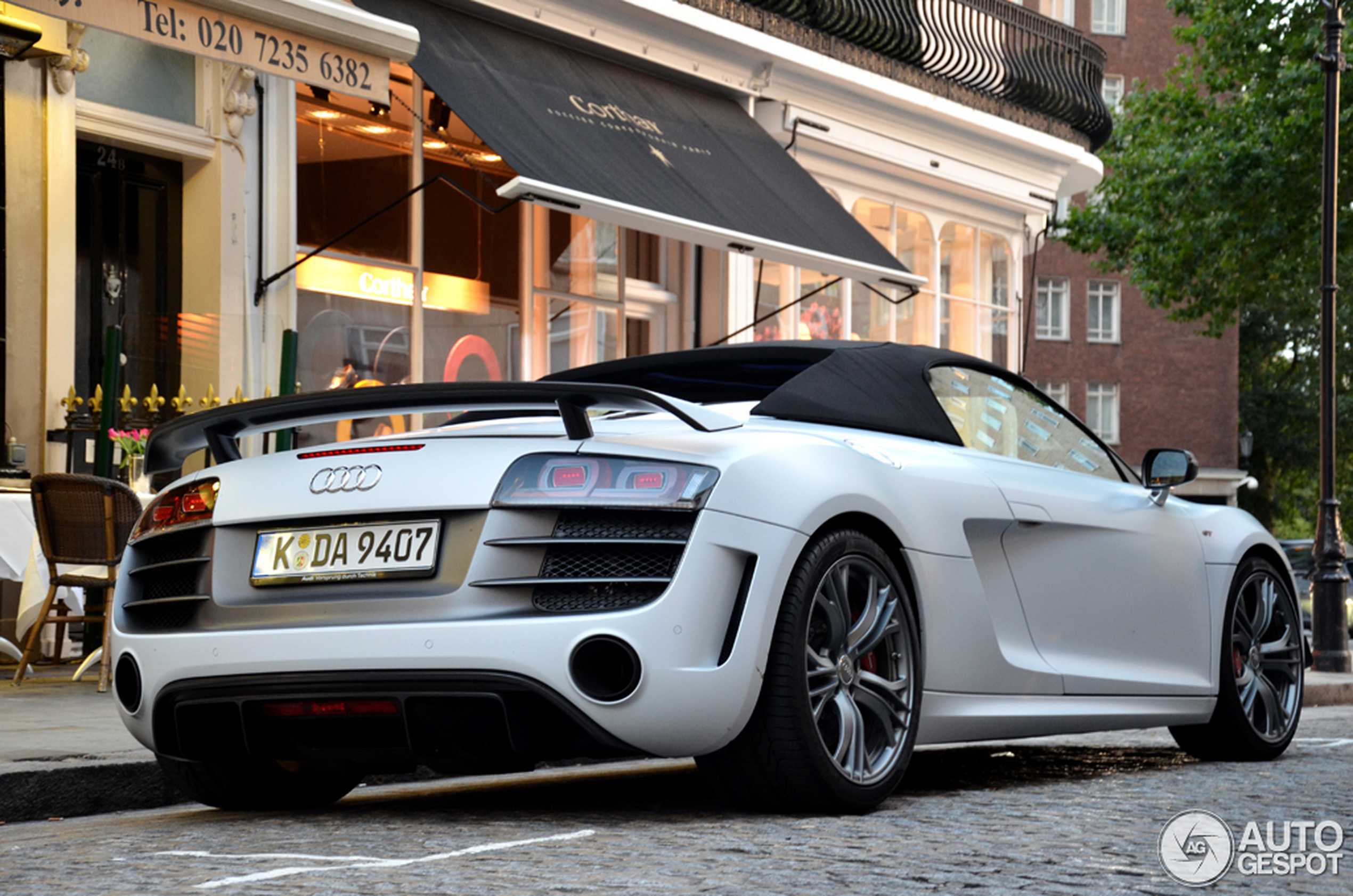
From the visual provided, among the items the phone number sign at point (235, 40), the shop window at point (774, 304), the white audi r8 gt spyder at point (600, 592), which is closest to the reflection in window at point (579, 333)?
the shop window at point (774, 304)

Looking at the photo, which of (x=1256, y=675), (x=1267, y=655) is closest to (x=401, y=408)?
(x=1256, y=675)

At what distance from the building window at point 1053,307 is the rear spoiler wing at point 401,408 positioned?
51.4 meters

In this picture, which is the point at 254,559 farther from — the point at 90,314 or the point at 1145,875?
the point at 90,314

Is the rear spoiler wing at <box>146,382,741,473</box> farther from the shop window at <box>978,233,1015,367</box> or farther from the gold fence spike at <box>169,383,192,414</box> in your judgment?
the shop window at <box>978,233,1015,367</box>

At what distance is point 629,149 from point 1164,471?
7.10 m

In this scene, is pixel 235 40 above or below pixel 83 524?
above

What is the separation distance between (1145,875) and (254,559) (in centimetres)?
225

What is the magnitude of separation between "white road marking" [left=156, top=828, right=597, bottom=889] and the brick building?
52.1 m

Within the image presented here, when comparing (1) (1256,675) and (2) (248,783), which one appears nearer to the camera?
(2) (248,783)

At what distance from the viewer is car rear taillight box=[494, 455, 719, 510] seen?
4.18m

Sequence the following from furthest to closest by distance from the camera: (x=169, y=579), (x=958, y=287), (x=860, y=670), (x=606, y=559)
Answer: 1. (x=958, y=287)
2. (x=169, y=579)
3. (x=860, y=670)
4. (x=606, y=559)

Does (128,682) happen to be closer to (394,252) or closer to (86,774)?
(86,774)

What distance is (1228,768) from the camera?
248 inches

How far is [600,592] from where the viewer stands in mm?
4164
